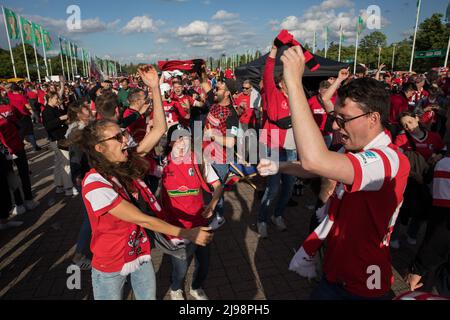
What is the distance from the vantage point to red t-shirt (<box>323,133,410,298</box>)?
1524 millimetres

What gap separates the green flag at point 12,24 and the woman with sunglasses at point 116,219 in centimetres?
3168

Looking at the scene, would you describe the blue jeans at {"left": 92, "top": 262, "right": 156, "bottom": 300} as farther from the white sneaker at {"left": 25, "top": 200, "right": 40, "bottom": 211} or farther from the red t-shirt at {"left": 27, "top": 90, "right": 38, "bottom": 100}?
the red t-shirt at {"left": 27, "top": 90, "right": 38, "bottom": 100}

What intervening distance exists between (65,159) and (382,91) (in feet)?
22.3

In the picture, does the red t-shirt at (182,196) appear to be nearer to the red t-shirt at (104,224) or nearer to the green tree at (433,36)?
the red t-shirt at (104,224)

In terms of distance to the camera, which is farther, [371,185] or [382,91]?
[382,91]

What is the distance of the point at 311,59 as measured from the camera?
6.38 feet

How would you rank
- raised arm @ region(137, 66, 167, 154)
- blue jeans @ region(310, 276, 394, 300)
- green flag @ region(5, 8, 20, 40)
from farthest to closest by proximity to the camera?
green flag @ region(5, 8, 20, 40)
raised arm @ region(137, 66, 167, 154)
blue jeans @ region(310, 276, 394, 300)

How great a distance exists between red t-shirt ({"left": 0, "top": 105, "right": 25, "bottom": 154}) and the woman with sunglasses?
418 centimetres

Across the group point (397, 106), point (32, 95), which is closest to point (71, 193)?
point (397, 106)

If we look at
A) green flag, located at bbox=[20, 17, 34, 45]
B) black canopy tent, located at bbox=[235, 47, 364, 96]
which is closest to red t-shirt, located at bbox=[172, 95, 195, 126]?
black canopy tent, located at bbox=[235, 47, 364, 96]

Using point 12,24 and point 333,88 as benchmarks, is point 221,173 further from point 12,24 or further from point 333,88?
point 12,24
